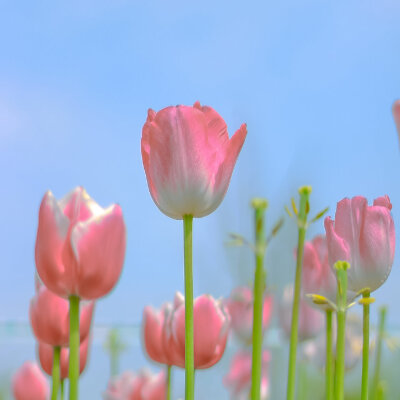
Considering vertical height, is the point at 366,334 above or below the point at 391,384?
above

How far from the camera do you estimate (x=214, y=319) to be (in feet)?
2.19

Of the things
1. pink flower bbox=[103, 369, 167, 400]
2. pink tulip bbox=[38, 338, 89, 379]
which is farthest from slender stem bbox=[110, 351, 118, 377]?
pink tulip bbox=[38, 338, 89, 379]

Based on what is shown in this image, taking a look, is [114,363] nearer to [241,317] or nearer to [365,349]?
[241,317]

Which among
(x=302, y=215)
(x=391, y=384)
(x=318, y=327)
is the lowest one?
(x=391, y=384)

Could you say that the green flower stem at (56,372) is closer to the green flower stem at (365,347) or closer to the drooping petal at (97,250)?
the drooping petal at (97,250)

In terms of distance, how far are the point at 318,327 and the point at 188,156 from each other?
0.60m

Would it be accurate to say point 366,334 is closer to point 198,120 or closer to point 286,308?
point 198,120

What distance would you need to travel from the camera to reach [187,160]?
1.67 ft

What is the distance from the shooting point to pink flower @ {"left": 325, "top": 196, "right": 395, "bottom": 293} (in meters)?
0.52

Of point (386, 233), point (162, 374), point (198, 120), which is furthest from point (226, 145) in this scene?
point (162, 374)

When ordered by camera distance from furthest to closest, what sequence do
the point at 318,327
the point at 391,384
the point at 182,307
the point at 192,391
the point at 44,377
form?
1. the point at 391,384
2. the point at 318,327
3. the point at 44,377
4. the point at 182,307
5. the point at 192,391

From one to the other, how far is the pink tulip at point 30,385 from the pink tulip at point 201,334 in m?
0.31

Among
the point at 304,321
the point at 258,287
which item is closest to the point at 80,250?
the point at 258,287

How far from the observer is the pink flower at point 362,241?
20.3 inches
